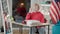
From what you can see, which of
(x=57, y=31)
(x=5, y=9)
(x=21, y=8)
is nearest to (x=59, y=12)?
(x=57, y=31)

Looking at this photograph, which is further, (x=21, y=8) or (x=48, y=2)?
(x=21, y=8)

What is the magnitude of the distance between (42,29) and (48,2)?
1756 millimetres

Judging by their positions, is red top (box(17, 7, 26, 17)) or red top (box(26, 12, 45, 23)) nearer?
red top (box(26, 12, 45, 23))

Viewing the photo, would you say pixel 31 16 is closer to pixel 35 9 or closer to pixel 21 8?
pixel 35 9

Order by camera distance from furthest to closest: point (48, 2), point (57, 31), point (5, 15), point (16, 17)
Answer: point (16, 17)
point (48, 2)
point (57, 31)
point (5, 15)

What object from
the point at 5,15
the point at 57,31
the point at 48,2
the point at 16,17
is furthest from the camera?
the point at 16,17

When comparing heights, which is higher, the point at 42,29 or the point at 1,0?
the point at 1,0

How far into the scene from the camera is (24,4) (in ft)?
23.3

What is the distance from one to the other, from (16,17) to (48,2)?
1.65 meters

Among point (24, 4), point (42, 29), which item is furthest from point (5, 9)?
point (24, 4)

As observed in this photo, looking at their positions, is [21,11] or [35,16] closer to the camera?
[35,16]

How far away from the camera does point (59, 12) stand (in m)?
4.42

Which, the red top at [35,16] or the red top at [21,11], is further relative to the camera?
the red top at [21,11]

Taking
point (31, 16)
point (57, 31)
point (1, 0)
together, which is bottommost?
point (57, 31)
